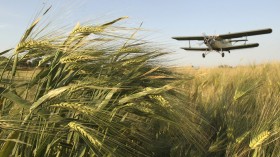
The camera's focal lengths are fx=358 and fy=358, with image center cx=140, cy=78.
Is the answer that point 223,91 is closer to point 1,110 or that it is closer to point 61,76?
point 61,76

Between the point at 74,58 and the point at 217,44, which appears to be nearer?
the point at 74,58

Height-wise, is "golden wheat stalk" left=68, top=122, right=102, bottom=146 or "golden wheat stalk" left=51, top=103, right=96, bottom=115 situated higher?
"golden wheat stalk" left=51, top=103, right=96, bottom=115

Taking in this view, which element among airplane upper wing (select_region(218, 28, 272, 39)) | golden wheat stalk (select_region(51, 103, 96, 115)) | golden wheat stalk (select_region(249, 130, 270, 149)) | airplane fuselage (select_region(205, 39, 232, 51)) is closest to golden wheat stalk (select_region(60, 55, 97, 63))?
golden wheat stalk (select_region(51, 103, 96, 115))

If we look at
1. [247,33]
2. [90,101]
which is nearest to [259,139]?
[90,101]

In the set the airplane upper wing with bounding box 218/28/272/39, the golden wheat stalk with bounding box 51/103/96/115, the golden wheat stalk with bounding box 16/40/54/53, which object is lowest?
the airplane upper wing with bounding box 218/28/272/39

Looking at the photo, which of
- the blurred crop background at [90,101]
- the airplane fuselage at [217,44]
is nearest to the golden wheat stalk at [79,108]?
the blurred crop background at [90,101]

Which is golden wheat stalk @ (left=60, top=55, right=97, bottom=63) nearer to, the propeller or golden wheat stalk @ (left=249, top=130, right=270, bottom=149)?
golden wheat stalk @ (left=249, top=130, right=270, bottom=149)

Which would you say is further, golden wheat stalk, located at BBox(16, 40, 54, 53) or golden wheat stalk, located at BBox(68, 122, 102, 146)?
golden wheat stalk, located at BBox(16, 40, 54, 53)

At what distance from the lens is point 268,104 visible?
2676mm

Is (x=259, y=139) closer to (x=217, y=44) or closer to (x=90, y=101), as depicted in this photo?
(x=90, y=101)

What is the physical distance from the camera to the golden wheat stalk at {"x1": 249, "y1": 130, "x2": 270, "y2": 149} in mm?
2126

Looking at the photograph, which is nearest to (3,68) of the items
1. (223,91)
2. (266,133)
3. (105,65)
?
(105,65)

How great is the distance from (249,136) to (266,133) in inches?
14.0

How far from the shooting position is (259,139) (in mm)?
2174
